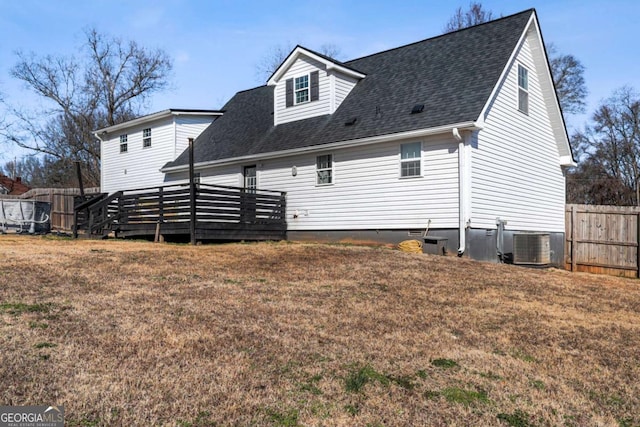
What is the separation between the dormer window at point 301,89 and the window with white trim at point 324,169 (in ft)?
9.68

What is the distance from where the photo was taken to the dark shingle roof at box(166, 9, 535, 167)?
1365 centimetres

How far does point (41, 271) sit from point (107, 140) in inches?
734

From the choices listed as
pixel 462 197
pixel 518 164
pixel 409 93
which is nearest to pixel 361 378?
pixel 462 197

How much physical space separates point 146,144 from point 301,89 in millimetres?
9079

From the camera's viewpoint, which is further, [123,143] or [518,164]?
[123,143]

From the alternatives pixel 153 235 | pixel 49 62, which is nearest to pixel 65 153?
pixel 49 62

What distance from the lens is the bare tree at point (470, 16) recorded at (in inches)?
1320

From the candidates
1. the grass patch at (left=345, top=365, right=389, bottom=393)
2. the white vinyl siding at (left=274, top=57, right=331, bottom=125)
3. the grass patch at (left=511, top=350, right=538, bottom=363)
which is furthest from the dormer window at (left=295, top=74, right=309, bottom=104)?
the grass patch at (left=345, top=365, right=389, bottom=393)

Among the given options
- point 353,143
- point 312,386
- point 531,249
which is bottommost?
point 312,386

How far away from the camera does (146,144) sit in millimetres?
22750

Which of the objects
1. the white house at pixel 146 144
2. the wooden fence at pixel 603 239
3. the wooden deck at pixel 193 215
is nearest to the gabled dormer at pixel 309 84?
the wooden deck at pixel 193 215

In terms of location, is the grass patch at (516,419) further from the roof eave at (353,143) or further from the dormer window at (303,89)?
the dormer window at (303,89)

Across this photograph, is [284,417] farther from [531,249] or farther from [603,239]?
[603,239]

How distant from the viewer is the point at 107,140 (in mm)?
24922
